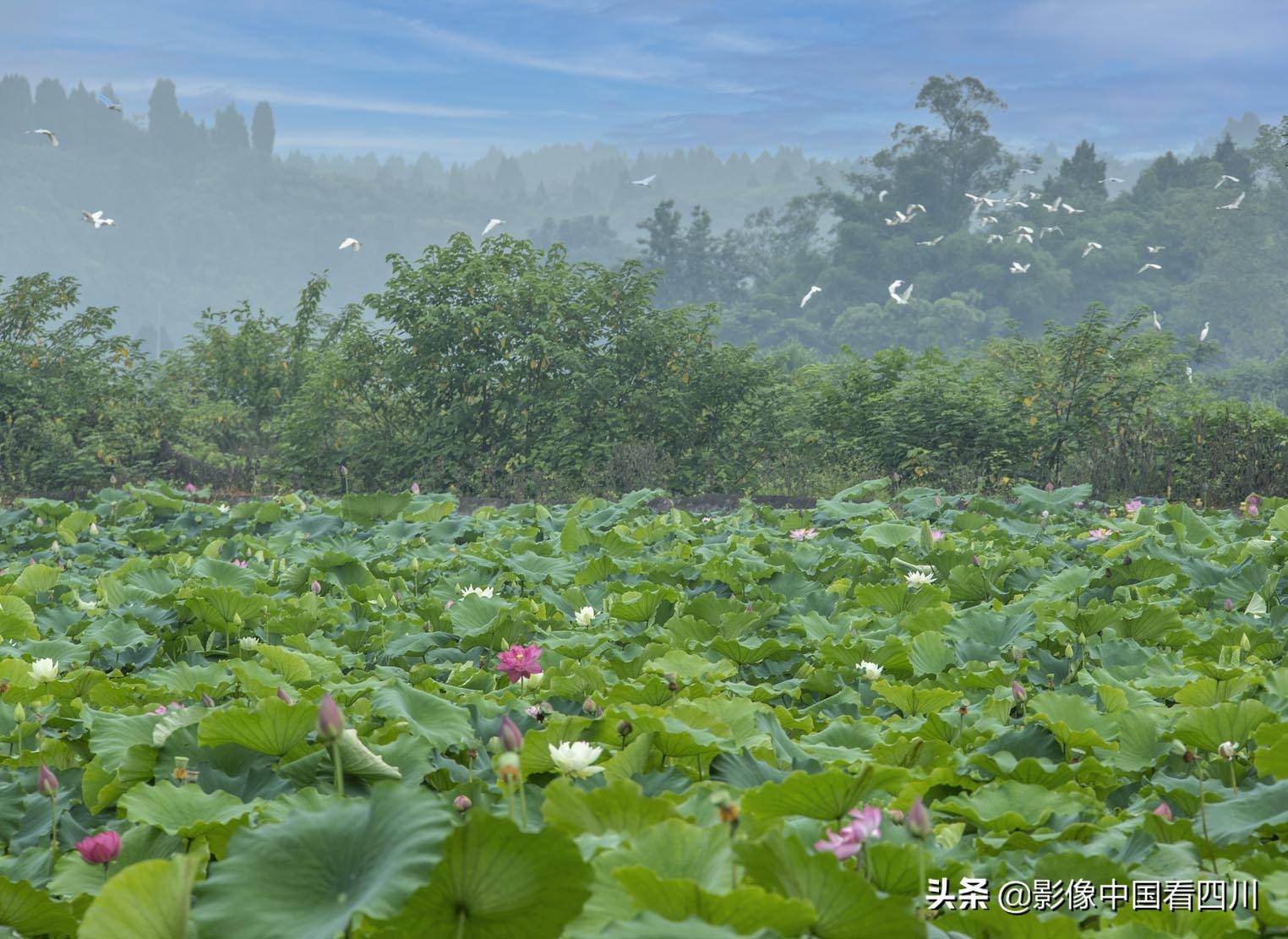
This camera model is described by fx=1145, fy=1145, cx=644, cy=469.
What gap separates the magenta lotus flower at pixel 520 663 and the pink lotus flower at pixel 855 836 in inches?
59.2

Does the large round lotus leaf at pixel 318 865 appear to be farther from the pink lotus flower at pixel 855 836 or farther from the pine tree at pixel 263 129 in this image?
the pine tree at pixel 263 129

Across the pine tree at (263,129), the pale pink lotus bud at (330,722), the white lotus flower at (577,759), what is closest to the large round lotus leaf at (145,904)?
the pale pink lotus bud at (330,722)

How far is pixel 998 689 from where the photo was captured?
267 cm

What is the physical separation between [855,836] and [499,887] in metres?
0.41

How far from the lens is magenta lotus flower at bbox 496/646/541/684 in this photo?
286cm

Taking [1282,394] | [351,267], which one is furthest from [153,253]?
[1282,394]

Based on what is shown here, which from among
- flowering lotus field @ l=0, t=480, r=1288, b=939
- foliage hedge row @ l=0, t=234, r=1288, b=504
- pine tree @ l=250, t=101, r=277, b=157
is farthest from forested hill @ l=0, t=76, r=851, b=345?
flowering lotus field @ l=0, t=480, r=1288, b=939

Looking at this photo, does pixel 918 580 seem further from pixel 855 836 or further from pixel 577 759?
pixel 855 836

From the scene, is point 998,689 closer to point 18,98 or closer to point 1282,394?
point 1282,394

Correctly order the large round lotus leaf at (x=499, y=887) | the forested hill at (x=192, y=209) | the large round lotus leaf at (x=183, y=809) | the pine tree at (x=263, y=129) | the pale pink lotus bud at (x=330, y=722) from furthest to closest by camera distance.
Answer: the pine tree at (x=263, y=129) < the forested hill at (x=192, y=209) < the large round lotus leaf at (x=183, y=809) < the pale pink lotus bud at (x=330, y=722) < the large round lotus leaf at (x=499, y=887)

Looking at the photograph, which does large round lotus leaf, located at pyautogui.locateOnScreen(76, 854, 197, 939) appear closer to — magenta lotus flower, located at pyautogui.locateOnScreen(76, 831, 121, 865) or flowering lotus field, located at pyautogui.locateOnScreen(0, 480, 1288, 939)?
flowering lotus field, located at pyautogui.locateOnScreen(0, 480, 1288, 939)

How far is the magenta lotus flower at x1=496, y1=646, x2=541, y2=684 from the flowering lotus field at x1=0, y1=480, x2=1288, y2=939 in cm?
1

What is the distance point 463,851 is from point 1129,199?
7012cm

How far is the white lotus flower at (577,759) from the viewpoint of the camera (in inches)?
76.0
